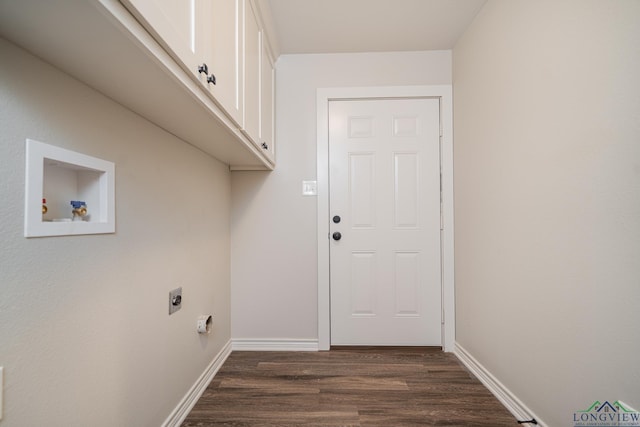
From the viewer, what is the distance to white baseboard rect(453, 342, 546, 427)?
135 centimetres

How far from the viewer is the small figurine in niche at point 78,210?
33.2 inches

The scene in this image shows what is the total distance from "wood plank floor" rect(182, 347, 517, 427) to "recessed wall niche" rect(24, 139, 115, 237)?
1.17 meters

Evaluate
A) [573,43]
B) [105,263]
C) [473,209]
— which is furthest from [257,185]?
[573,43]

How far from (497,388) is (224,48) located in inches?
87.9

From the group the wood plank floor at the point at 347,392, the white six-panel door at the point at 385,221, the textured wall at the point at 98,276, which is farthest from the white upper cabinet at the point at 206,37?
the wood plank floor at the point at 347,392

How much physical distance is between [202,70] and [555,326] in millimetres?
1715

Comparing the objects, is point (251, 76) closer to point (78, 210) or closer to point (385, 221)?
point (78, 210)

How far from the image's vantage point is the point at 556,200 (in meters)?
1.17

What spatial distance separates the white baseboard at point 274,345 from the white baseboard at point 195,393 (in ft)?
0.45

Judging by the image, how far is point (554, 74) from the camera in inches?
46.1

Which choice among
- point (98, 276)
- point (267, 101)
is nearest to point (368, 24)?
point (267, 101)

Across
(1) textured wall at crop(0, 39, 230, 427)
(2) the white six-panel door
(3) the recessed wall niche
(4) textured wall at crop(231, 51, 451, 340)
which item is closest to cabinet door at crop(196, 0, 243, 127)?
(1) textured wall at crop(0, 39, 230, 427)

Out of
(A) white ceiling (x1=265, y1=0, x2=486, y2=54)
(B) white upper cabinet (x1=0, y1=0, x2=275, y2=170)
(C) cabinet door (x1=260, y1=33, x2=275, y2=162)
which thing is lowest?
(B) white upper cabinet (x1=0, y1=0, x2=275, y2=170)

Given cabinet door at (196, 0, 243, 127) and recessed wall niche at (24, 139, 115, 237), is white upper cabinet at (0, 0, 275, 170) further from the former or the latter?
recessed wall niche at (24, 139, 115, 237)
